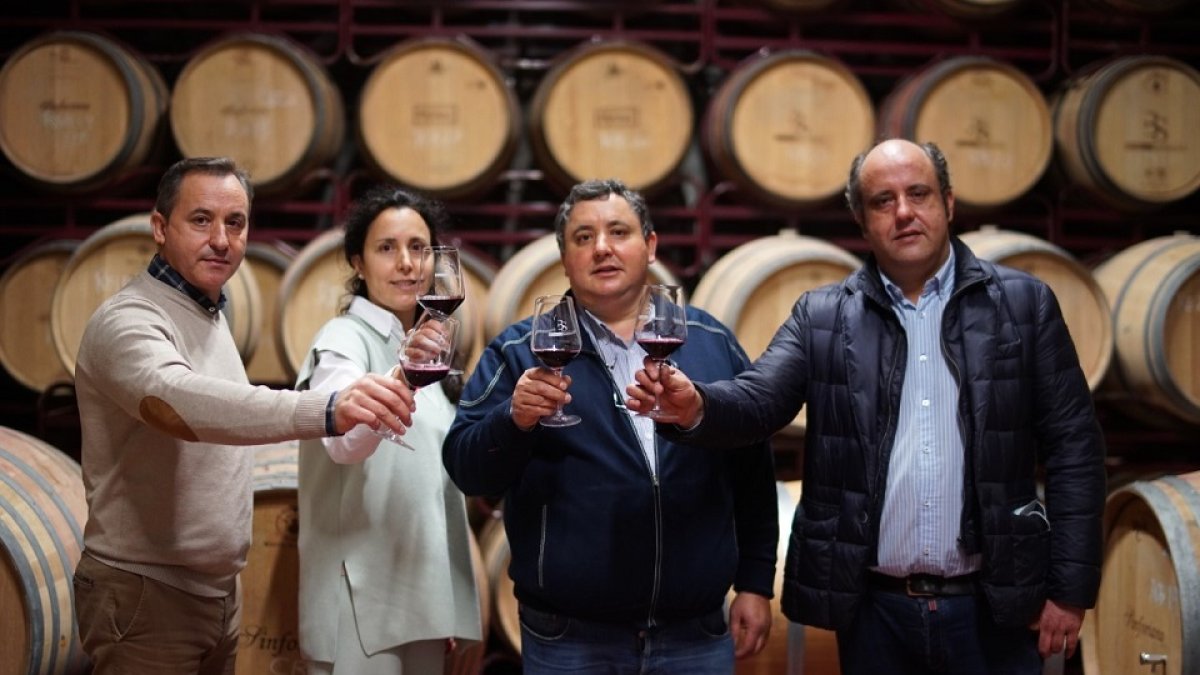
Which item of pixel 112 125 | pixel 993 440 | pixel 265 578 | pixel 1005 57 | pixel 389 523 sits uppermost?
pixel 1005 57

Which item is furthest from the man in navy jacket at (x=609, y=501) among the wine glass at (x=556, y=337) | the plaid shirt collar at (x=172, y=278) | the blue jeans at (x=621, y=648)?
the plaid shirt collar at (x=172, y=278)

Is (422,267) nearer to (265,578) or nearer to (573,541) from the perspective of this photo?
(573,541)

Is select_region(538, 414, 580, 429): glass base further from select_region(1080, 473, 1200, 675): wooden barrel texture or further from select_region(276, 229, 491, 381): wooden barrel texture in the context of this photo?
select_region(276, 229, 491, 381): wooden barrel texture

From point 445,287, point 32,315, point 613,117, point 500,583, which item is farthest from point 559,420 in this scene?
point 32,315

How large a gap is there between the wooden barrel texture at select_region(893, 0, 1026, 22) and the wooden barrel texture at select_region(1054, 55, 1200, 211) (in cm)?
48

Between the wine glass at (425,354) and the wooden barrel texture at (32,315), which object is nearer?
the wine glass at (425,354)

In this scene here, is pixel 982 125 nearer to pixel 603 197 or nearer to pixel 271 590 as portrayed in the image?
pixel 603 197

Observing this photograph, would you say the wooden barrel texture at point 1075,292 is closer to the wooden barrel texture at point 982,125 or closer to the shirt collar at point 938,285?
the wooden barrel texture at point 982,125

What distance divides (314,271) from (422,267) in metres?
1.75

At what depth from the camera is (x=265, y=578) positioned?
3.40 metres

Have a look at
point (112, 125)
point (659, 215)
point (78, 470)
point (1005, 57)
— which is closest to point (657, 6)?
point (659, 215)

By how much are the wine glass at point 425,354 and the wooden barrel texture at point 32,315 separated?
3104 millimetres

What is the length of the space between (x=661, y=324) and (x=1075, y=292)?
2921 millimetres

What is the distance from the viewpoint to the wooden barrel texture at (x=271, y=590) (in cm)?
338
